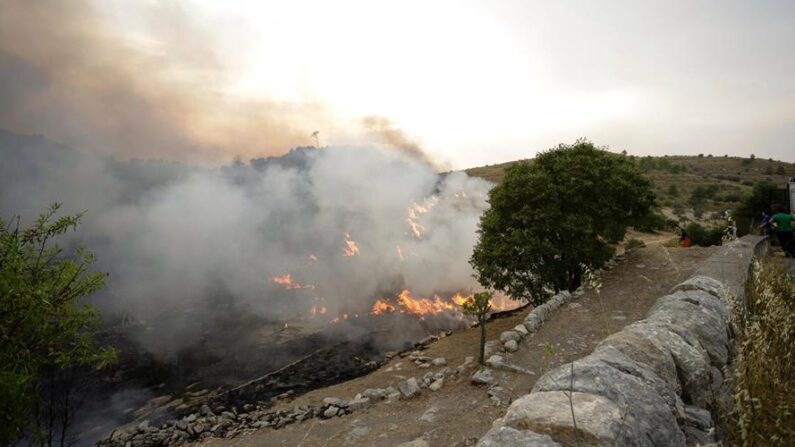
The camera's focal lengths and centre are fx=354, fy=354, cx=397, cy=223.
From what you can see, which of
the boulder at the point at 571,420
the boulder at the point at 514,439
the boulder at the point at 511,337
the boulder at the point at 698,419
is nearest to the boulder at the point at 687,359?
the boulder at the point at 698,419

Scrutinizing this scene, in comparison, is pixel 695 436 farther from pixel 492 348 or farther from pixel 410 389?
pixel 492 348

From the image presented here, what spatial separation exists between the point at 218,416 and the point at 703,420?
1125cm

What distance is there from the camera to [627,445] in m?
2.35

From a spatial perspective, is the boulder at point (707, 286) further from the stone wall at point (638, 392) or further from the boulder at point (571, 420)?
the boulder at point (571, 420)

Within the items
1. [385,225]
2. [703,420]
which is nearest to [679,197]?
[385,225]

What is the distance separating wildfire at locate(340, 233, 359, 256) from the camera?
87.0ft

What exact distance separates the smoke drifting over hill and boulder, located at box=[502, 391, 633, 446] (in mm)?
16465

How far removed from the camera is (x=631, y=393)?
2.83m

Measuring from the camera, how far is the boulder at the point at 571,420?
91.4 inches

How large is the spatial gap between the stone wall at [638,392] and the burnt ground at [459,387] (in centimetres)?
210

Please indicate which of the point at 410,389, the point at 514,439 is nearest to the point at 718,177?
the point at 410,389

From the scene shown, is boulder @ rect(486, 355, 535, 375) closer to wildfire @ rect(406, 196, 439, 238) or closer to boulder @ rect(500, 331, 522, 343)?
boulder @ rect(500, 331, 522, 343)

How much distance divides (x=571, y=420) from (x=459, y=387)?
7.37m

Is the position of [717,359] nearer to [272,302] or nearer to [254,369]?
[254,369]
